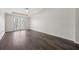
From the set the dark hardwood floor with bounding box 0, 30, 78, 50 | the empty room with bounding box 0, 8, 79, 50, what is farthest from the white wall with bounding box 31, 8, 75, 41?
the dark hardwood floor with bounding box 0, 30, 78, 50

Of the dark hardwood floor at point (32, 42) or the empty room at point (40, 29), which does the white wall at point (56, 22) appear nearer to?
the empty room at point (40, 29)

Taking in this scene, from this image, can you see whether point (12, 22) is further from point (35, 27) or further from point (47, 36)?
point (47, 36)

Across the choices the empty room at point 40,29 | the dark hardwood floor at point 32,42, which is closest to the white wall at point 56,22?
the empty room at point 40,29

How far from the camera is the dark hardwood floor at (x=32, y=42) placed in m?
1.36

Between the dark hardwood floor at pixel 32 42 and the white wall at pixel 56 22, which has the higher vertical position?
the white wall at pixel 56 22

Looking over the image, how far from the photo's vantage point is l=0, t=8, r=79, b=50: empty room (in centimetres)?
137

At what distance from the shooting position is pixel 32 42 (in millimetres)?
1473

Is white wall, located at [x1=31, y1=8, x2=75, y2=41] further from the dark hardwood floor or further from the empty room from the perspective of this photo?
the dark hardwood floor

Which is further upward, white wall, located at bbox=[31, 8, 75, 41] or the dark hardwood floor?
white wall, located at bbox=[31, 8, 75, 41]
